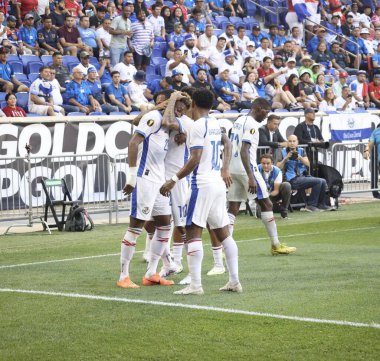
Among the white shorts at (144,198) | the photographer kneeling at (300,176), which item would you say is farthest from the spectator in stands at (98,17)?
the white shorts at (144,198)

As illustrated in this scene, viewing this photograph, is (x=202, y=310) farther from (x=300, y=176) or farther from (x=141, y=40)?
(x=141, y=40)

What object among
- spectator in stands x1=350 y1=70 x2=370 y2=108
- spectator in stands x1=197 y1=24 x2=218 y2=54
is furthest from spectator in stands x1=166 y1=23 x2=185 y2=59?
spectator in stands x1=350 y1=70 x2=370 y2=108

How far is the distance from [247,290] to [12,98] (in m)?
10.9

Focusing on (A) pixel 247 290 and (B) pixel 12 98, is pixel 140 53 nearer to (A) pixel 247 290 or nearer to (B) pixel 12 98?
(B) pixel 12 98

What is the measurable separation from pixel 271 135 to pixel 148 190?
9.97 m

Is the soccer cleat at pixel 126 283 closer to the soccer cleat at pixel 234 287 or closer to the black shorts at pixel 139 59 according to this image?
the soccer cleat at pixel 234 287

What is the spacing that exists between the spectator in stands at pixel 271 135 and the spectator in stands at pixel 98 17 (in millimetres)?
6588

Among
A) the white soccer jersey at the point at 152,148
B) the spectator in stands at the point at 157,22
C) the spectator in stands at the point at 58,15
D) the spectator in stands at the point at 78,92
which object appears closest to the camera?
the white soccer jersey at the point at 152,148

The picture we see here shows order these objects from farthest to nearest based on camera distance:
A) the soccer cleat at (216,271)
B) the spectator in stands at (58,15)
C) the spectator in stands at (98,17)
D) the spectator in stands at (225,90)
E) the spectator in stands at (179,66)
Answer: the spectator in stands at (225,90)
the spectator in stands at (98,17)
the spectator in stands at (179,66)
the spectator in stands at (58,15)
the soccer cleat at (216,271)

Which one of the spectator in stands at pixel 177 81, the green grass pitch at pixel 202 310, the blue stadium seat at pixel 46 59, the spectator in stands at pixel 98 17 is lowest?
the green grass pitch at pixel 202 310

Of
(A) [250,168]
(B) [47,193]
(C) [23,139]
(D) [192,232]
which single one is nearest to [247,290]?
(D) [192,232]

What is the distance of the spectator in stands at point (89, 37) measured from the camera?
80.2ft

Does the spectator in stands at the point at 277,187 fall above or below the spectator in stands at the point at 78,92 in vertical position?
below

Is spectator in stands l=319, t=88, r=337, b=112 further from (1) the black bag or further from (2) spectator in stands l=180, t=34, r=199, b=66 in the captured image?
(1) the black bag
